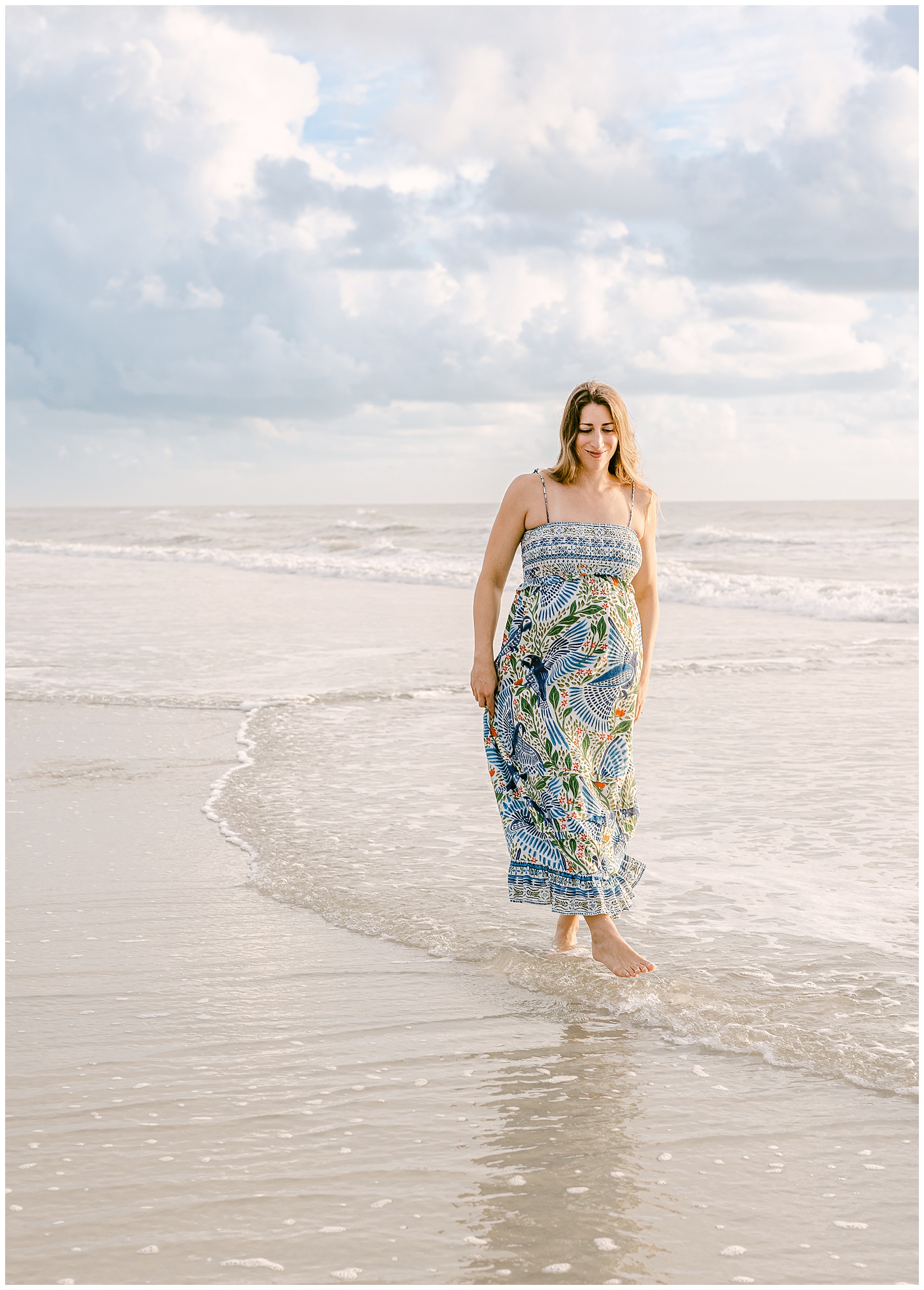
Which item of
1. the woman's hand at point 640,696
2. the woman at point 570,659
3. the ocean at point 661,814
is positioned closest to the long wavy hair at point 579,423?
the woman at point 570,659

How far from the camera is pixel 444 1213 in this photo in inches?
93.9

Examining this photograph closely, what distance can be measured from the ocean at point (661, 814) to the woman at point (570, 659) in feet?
1.12

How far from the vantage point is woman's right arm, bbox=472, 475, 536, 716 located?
3.81 metres

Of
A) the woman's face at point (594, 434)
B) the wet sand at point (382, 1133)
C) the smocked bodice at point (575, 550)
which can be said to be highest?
the woman's face at point (594, 434)

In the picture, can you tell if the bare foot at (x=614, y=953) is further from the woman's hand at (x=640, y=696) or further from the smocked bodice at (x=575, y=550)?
the smocked bodice at (x=575, y=550)

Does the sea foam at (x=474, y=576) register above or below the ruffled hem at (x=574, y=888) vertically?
above

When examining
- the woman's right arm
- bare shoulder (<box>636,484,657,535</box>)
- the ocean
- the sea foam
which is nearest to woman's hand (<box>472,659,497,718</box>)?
the woman's right arm

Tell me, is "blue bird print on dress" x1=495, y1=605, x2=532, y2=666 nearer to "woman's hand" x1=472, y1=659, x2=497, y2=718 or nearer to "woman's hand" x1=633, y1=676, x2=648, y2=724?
"woman's hand" x1=472, y1=659, x2=497, y2=718

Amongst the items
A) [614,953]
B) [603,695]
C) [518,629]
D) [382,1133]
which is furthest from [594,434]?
[382,1133]

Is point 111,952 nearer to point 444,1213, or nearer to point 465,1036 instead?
point 465,1036

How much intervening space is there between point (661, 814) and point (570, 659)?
210cm

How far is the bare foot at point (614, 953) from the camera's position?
11.9 feet

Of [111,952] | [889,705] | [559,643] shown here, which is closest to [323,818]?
[111,952]

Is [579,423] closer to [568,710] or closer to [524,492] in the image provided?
[524,492]
